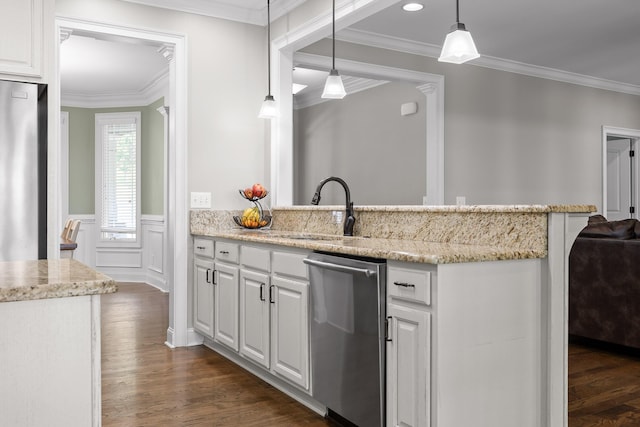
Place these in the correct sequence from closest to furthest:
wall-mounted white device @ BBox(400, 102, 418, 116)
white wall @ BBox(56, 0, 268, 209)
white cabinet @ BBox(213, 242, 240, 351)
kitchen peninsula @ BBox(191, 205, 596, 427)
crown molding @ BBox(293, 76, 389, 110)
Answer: kitchen peninsula @ BBox(191, 205, 596, 427)
white cabinet @ BBox(213, 242, 240, 351)
white wall @ BBox(56, 0, 268, 209)
wall-mounted white device @ BBox(400, 102, 418, 116)
crown molding @ BBox(293, 76, 389, 110)

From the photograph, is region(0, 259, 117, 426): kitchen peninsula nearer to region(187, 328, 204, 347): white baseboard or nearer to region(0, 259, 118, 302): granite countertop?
region(0, 259, 118, 302): granite countertop

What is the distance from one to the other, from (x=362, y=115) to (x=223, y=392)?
4.31 meters

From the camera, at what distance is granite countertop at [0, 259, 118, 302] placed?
1198 mm

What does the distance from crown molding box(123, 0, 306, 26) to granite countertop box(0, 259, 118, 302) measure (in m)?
3.03

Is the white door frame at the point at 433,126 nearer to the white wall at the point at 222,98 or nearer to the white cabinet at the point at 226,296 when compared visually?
the white wall at the point at 222,98

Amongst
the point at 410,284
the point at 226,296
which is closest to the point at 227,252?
the point at 226,296

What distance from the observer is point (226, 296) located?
11.8 feet

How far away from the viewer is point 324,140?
7.51 m

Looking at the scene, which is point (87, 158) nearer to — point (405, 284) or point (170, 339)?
point (170, 339)

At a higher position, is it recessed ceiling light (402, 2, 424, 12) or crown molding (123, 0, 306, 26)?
recessed ceiling light (402, 2, 424, 12)

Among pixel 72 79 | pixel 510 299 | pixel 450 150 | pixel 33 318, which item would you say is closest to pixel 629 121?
pixel 450 150

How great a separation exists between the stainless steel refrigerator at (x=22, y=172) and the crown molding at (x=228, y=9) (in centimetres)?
167

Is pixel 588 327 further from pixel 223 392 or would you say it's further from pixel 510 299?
pixel 223 392

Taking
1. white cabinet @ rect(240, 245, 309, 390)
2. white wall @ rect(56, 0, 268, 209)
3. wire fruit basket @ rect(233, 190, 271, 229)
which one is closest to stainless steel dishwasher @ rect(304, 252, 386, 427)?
white cabinet @ rect(240, 245, 309, 390)
